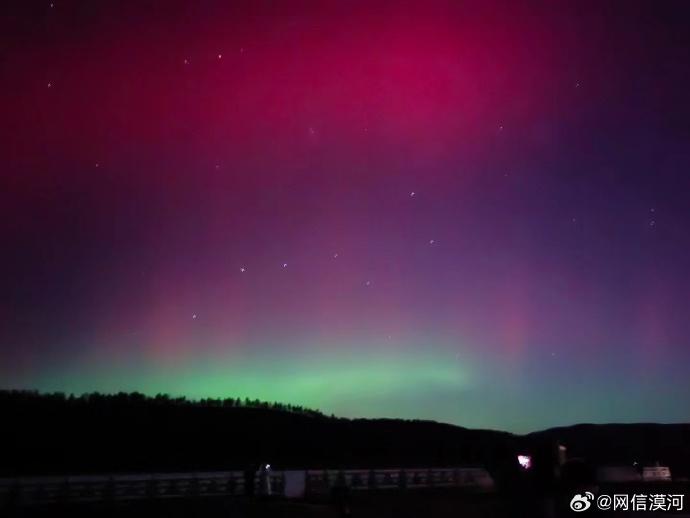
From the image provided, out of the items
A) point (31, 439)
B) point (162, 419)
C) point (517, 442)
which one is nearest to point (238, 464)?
point (31, 439)

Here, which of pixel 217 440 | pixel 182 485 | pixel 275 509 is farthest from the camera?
pixel 217 440

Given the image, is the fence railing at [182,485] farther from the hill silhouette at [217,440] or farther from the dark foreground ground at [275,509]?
the hill silhouette at [217,440]

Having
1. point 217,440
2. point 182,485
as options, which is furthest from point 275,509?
point 217,440

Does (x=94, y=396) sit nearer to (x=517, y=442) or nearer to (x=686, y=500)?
(x=686, y=500)

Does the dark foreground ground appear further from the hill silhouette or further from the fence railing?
the hill silhouette

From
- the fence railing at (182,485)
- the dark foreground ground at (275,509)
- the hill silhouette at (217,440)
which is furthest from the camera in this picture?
the hill silhouette at (217,440)

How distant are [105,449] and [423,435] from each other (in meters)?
42.5

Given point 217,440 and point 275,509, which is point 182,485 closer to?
point 275,509

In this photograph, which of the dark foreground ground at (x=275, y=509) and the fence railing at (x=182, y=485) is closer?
the dark foreground ground at (x=275, y=509)

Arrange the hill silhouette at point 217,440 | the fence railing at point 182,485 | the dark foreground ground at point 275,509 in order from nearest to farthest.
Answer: the dark foreground ground at point 275,509 < the fence railing at point 182,485 < the hill silhouette at point 217,440

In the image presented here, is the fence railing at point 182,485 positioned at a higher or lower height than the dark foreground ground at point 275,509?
higher

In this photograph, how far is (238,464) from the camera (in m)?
80.6

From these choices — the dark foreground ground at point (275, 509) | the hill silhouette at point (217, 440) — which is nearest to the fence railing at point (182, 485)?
the dark foreground ground at point (275, 509)

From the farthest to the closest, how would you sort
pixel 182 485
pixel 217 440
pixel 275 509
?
pixel 217 440 → pixel 182 485 → pixel 275 509
